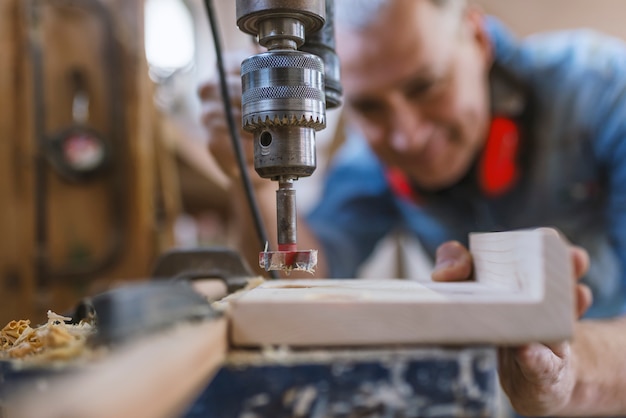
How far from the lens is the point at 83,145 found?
1.63 metres

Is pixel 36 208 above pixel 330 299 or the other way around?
above

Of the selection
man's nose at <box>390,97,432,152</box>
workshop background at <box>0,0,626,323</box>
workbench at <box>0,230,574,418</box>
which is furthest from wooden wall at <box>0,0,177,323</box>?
workbench at <box>0,230,574,418</box>

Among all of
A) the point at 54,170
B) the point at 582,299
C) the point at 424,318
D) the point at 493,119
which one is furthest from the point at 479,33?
the point at 424,318

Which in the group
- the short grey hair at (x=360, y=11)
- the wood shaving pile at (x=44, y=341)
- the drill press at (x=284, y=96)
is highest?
the short grey hair at (x=360, y=11)

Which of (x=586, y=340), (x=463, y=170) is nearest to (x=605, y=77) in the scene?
(x=463, y=170)

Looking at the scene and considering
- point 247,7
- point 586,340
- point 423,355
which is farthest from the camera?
point 586,340

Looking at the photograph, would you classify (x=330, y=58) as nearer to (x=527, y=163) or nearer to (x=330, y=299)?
(x=330, y=299)

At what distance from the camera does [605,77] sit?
1810 mm

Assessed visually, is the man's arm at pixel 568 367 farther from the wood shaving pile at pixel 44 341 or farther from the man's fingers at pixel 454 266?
the wood shaving pile at pixel 44 341

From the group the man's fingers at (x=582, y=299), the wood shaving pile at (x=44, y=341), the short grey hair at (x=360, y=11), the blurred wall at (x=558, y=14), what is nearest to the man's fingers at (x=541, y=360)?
the man's fingers at (x=582, y=299)

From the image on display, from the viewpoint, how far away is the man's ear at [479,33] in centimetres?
189

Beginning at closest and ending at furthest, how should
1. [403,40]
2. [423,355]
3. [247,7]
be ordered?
1. [423,355]
2. [247,7]
3. [403,40]

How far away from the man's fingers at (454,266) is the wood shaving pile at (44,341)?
1.35 ft

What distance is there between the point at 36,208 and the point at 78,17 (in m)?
0.57
